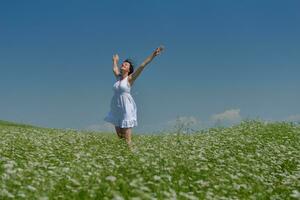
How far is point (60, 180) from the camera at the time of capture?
28.9 ft

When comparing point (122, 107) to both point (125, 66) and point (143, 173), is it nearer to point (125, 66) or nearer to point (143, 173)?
point (125, 66)

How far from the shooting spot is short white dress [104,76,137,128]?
586 inches

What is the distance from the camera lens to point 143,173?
9.68 m

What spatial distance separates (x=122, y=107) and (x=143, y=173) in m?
5.41

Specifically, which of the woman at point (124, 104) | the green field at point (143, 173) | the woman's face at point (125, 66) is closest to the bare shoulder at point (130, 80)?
the woman at point (124, 104)

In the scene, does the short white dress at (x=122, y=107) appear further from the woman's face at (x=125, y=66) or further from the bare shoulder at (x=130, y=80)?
the woman's face at (x=125, y=66)

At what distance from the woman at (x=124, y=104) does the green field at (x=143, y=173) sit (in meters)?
0.42

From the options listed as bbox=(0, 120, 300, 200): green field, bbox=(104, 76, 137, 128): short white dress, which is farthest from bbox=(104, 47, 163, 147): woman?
bbox=(0, 120, 300, 200): green field

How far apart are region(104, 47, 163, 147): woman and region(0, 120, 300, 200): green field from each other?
422 millimetres

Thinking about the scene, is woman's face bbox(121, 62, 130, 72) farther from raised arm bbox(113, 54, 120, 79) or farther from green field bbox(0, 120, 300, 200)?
green field bbox(0, 120, 300, 200)

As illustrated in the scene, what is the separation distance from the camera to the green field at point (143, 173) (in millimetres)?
7965

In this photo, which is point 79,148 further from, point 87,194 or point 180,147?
point 87,194

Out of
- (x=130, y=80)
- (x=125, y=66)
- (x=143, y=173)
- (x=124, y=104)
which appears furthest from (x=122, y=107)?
(x=143, y=173)

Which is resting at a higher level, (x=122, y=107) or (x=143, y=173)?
(x=122, y=107)
